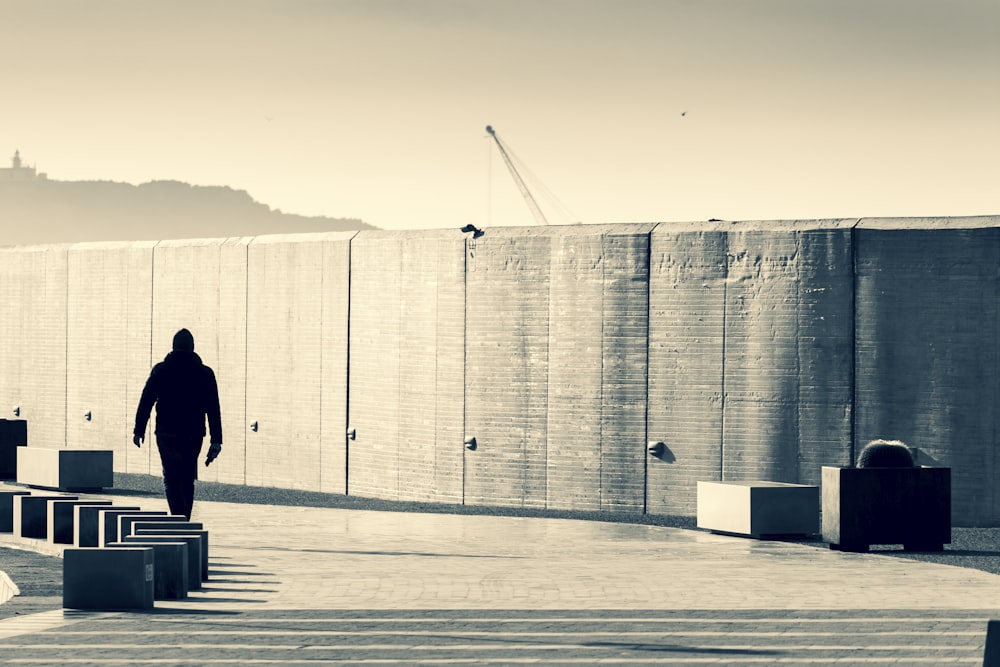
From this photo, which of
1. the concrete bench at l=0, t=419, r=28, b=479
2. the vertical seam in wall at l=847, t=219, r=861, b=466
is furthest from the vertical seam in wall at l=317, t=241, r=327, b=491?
the vertical seam in wall at l=847, t=219, r=861, b=466

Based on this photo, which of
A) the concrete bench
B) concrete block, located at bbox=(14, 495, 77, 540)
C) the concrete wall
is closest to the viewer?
concrete block, located at bbox=(14, 495, 77, 540)

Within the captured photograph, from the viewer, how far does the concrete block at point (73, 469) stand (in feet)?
79.2

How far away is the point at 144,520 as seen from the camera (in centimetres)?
1484

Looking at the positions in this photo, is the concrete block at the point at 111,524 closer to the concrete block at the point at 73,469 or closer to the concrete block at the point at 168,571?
the concrete block at the point at 168,571

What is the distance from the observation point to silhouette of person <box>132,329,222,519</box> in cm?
1580

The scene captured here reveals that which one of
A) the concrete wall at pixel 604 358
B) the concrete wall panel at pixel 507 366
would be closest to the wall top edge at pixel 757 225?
the concrete wall at pixel 604 358

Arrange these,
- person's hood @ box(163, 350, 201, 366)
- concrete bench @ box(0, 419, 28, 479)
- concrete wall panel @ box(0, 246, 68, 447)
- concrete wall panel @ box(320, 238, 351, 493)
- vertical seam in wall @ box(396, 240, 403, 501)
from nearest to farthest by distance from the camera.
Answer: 1. person's hood @ box(163, 350, 201, 366)
2. vertical seam in wall @ box(396, 240, 403, 501)
3. concrete wall panel @ box(320, 238, 351, 493)
4. concrete bench @ box(0, 419, 28, 479)
5. concrete wall panel @ box(0, 246, 68, 447)

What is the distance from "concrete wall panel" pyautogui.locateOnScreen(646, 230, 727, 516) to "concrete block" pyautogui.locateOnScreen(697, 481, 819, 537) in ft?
7.17

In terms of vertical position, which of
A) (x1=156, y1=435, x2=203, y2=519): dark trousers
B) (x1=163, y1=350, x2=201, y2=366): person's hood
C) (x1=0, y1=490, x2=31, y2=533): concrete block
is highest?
(x1=163, y1=350, x2=201, y2=366): person's hood

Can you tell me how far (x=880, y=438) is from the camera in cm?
2033

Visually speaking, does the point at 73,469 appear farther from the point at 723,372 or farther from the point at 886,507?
the point at 886,507

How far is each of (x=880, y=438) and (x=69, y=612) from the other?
432 inches

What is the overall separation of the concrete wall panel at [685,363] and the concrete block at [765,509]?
7.17 feet

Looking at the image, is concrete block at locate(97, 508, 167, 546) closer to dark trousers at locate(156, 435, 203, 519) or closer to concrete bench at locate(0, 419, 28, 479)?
dark trousers at locate(156, 435, 203, 519)
